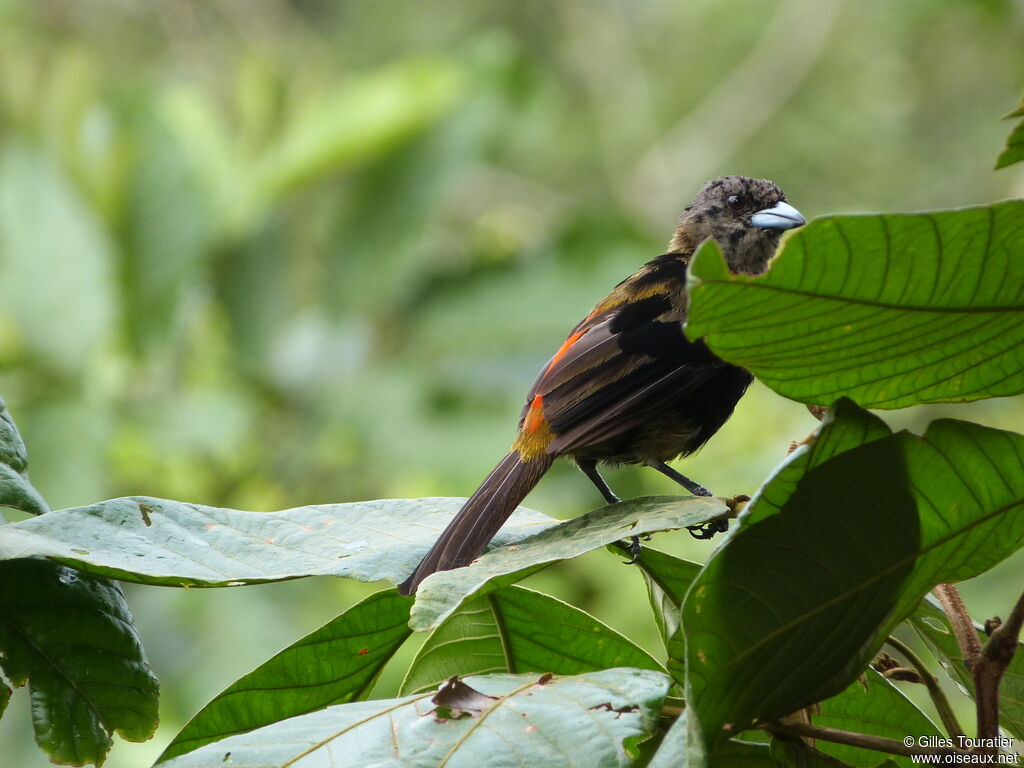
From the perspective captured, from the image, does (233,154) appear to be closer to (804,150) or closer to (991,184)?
(991,184)

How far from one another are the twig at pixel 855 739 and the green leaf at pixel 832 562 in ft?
0.18

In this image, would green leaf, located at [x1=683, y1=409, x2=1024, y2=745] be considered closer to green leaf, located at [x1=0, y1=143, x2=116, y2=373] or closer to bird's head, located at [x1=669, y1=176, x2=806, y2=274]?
bird's head, located at [x1=669, y1=176, x2=806, y2=274]

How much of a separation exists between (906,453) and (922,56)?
30.3 ft

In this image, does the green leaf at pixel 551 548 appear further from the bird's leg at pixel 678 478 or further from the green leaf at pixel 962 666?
the bird's leg at pixel 678 478

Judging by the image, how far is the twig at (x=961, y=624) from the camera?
1.21 meters

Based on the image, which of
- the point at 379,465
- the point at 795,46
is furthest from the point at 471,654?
the point at 795,46

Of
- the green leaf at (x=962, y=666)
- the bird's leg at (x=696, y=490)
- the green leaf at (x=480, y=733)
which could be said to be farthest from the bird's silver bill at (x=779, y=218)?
the green leaf at (x=480, y=733)

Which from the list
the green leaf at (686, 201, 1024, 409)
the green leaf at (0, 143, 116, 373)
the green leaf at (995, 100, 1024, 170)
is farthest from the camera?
the green leaf at (0, 143, 116, 373)

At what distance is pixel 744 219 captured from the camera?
3205mm

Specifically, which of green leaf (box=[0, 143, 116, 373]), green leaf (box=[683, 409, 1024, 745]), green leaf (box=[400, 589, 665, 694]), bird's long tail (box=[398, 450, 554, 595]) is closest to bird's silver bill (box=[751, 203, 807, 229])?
bird's long tail (box=[398, 450, 554, 595])

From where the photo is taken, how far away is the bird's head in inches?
123

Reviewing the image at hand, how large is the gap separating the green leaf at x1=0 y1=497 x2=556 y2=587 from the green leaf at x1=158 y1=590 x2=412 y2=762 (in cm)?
7

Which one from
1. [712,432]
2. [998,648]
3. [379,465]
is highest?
[379,465]

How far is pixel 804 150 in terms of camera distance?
10109 millimetres
